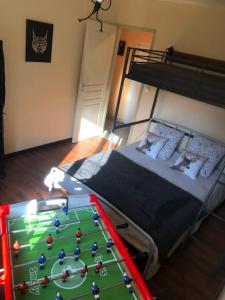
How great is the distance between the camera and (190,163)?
322 cm

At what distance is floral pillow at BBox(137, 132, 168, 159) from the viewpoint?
3.46 m

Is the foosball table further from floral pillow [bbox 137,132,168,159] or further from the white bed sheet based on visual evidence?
floral pillow [bbox 137,132,168,159]

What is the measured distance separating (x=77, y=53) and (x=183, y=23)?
5.20 ft

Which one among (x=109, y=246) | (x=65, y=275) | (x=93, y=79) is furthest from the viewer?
(x=93, y=79)

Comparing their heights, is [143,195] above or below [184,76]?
below

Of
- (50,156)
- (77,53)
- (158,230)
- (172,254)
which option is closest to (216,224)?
(172,254)

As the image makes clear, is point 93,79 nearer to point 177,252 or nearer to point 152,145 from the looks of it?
point 152,145

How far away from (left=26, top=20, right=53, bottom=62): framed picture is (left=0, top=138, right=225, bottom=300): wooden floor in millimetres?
1405

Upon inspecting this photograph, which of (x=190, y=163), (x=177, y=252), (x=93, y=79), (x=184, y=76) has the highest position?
(x=184, y=76)

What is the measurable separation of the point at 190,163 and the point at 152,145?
1.89 ft

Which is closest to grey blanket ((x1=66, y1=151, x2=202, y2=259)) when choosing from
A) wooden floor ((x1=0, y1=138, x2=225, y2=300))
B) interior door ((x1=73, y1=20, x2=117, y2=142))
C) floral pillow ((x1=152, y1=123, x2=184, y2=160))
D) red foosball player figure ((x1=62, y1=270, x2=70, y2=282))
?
wooden floor ((x1=0, y1=138, x2=225, y2=300))

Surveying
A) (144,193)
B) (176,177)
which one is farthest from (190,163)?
(144,193)

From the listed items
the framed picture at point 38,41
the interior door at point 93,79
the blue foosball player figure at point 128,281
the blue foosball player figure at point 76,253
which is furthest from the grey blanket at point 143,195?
the framed picture at point 38,41

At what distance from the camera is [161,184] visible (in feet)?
9.48
